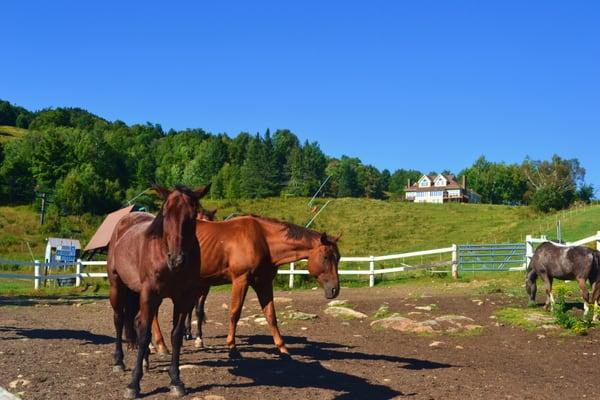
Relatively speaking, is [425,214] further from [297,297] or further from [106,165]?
[106,165]

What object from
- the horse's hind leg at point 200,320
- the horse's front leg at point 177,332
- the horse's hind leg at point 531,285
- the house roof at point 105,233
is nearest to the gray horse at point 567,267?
the horse's hind leg at point 531,285

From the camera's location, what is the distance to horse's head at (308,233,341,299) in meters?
8.43

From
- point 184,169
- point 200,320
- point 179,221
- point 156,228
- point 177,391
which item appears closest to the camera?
point 179,221

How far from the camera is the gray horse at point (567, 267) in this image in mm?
12312

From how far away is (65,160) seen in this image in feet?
261

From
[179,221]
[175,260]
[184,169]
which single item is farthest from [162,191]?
[184,169]

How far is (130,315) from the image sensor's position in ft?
23.9

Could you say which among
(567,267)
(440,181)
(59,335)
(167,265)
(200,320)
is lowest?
(59,335)

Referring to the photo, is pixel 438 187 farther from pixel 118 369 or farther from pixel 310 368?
pixel 118 369

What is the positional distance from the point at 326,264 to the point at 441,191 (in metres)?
129

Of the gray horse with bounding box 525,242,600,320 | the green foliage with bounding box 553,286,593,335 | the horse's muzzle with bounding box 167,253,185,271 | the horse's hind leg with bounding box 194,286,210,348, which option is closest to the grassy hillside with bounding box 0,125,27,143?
the horse's hind leg with bounding box 194,286,210,348

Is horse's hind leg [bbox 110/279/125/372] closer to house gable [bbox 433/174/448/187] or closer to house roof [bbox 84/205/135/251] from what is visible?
house roof [bbox 84/205/135/251]

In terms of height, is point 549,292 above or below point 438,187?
below

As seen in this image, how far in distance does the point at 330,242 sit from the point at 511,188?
408 ft
